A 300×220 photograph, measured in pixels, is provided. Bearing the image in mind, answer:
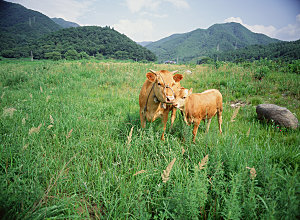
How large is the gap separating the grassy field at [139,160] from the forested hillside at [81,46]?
2108 inches

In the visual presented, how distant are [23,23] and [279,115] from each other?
13929 centimetres

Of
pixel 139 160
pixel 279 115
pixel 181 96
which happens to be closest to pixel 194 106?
pixel 181 96

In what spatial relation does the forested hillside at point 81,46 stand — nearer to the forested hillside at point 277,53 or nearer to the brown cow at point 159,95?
the brown cow at point 159,95

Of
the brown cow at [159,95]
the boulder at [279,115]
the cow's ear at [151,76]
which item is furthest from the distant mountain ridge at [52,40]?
the boulder at [279,115]

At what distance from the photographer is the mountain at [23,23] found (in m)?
81.6

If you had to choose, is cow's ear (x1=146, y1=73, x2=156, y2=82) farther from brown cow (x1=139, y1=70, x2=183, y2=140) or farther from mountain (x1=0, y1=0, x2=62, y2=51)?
mountain (x1=0, y1=0, x2=62, y2=51)

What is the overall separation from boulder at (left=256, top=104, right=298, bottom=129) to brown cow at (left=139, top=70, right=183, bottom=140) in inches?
119

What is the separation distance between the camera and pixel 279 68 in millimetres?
9227

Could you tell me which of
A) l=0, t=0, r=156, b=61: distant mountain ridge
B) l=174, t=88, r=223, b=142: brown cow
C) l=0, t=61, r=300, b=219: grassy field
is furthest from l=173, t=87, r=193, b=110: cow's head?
l=0, t=0, r=156, b=61: distant mountain ridge

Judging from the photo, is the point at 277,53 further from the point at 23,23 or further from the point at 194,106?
the point at 23,23

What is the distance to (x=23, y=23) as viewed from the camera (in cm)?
9362

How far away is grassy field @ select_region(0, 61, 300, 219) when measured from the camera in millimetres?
1366

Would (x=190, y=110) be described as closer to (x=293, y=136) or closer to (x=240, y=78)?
(x=293, y=136)

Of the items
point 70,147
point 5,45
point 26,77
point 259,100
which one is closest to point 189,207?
point 70,147
